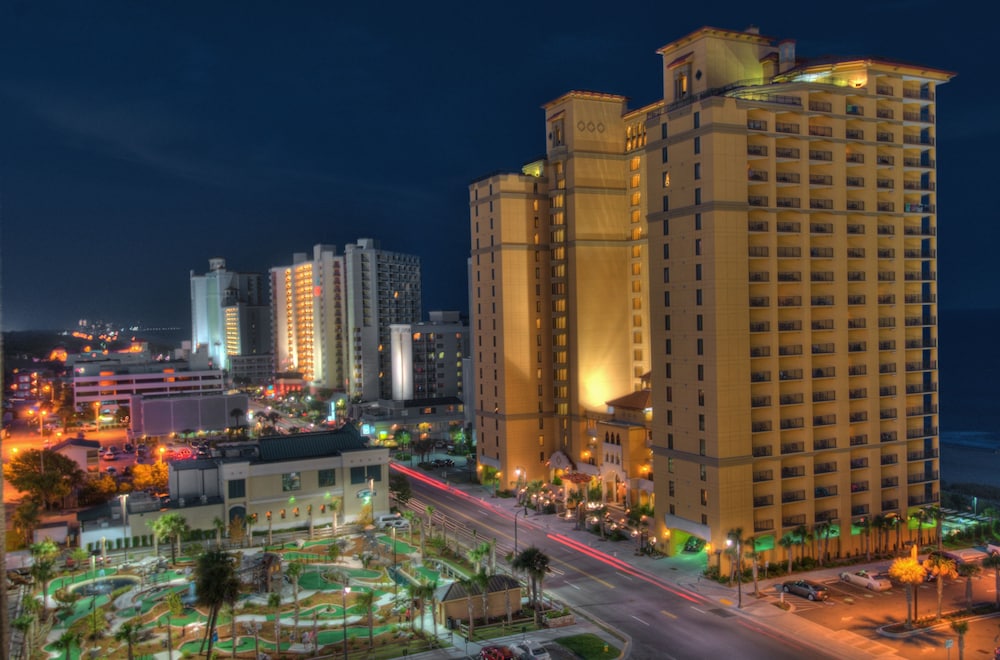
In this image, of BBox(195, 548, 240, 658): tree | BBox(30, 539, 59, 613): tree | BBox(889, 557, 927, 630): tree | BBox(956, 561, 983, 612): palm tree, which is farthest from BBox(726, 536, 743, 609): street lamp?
BBox(30, 539, 59, 613): tree

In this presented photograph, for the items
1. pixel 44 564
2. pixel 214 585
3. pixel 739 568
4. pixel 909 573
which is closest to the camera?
pixel 214 585

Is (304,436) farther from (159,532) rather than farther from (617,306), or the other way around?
(617,306)

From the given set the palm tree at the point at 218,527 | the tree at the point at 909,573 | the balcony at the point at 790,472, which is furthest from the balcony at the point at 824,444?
the palm tree at the point at 218,527

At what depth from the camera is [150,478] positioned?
8519cm

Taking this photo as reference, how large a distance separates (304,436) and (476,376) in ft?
70.9

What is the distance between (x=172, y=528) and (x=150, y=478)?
79.5ft

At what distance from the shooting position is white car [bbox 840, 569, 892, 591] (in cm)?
5349

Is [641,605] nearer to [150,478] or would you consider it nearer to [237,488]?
[237,488]

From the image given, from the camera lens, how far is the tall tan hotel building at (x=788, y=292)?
57875 millimetres

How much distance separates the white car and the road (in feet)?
36.2

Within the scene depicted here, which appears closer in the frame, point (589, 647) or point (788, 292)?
point (589, 647)

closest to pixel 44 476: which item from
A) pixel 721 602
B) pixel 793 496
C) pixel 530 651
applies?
pixel 530 651

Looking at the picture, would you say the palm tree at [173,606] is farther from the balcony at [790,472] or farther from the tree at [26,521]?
the balcony at [790,472]

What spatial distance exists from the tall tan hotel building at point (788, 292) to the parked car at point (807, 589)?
16.5 ft
